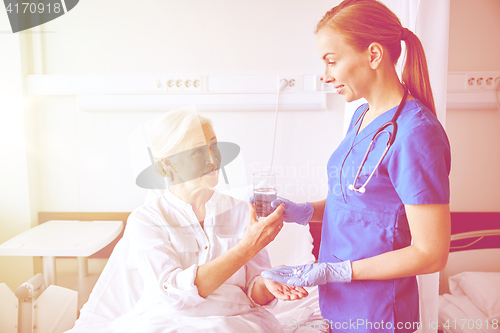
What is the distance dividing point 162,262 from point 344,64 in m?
0.83

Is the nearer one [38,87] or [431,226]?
[431,226]

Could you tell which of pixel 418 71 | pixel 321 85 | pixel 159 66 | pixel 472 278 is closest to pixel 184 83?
pixel 159 66

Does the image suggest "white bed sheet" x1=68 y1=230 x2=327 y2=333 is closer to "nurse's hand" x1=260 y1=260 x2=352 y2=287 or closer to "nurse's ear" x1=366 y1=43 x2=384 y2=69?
"nurse's hand" x1=260 y1=260 x2=352 y2=287

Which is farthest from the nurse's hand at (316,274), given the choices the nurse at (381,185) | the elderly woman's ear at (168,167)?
the elderly woman's ear at (168,167)

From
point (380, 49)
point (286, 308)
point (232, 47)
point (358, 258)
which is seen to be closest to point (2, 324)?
point (286, 308)

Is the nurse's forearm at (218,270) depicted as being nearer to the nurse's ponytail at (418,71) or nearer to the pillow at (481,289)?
the nurse's ponytail at (418,71)

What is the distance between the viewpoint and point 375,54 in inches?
34.9

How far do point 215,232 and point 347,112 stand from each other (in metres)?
1.00

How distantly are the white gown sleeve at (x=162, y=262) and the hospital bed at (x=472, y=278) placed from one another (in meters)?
1.32

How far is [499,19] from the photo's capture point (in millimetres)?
1804

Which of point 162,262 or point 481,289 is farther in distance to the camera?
point 481,289

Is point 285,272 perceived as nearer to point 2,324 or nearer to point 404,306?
point 404,306

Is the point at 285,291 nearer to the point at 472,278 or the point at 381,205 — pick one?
the point at 381,205

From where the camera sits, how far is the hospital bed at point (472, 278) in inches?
57.5
